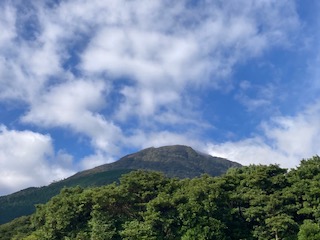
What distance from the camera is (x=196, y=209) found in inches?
1577

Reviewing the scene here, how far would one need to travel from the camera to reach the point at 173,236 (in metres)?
39.7

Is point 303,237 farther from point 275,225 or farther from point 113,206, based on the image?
point 113,206

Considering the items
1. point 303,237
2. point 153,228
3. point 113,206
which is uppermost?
point 113,206

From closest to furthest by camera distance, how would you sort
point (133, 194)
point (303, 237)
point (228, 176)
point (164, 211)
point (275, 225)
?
point (303, 237) < point (275, 225) < point (164, 211) < point (133, 194) < point (228, 176)

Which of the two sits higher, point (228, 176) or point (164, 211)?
point (228, 176)

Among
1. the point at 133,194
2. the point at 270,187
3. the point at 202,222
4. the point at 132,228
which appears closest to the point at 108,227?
the point at 132,228

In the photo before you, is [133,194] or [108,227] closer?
[108,227]

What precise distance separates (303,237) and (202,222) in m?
10.1

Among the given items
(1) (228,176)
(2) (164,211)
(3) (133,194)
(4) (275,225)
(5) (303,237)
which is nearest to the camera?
(5) (303,237)

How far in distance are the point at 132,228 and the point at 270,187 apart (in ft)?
57.8

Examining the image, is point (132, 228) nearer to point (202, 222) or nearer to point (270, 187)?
point (202, 222)

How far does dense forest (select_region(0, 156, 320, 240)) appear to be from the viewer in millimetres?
39125

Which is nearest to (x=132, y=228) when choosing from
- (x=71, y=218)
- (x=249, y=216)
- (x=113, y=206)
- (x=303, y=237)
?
(x=113, y=206)

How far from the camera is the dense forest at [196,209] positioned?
3912 centimetres
